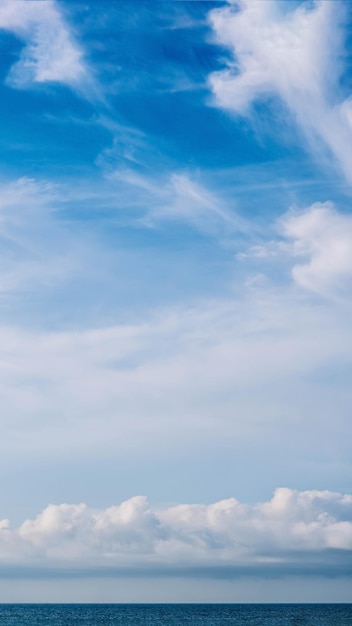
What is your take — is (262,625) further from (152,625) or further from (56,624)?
(56,624)

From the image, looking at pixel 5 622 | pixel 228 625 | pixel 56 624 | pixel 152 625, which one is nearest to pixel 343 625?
pixel 228 625

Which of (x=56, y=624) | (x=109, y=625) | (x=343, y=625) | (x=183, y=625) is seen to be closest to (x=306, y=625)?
(x=343, y=625)

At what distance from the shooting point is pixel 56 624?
19588cm

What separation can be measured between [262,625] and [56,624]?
51143 mm

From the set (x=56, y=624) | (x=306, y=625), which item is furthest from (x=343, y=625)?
(x=56, y=624)

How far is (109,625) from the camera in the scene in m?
190

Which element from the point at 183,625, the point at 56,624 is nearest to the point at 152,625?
the point at 183,625

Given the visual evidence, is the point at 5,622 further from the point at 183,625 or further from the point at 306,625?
the point at 306,625

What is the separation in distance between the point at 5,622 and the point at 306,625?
75.0 m

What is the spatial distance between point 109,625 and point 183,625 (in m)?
20.7

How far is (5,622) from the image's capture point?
19850cm

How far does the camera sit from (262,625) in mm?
197500

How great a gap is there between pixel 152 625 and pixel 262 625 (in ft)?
90.2

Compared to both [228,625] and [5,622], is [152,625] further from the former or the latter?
[5,622]
